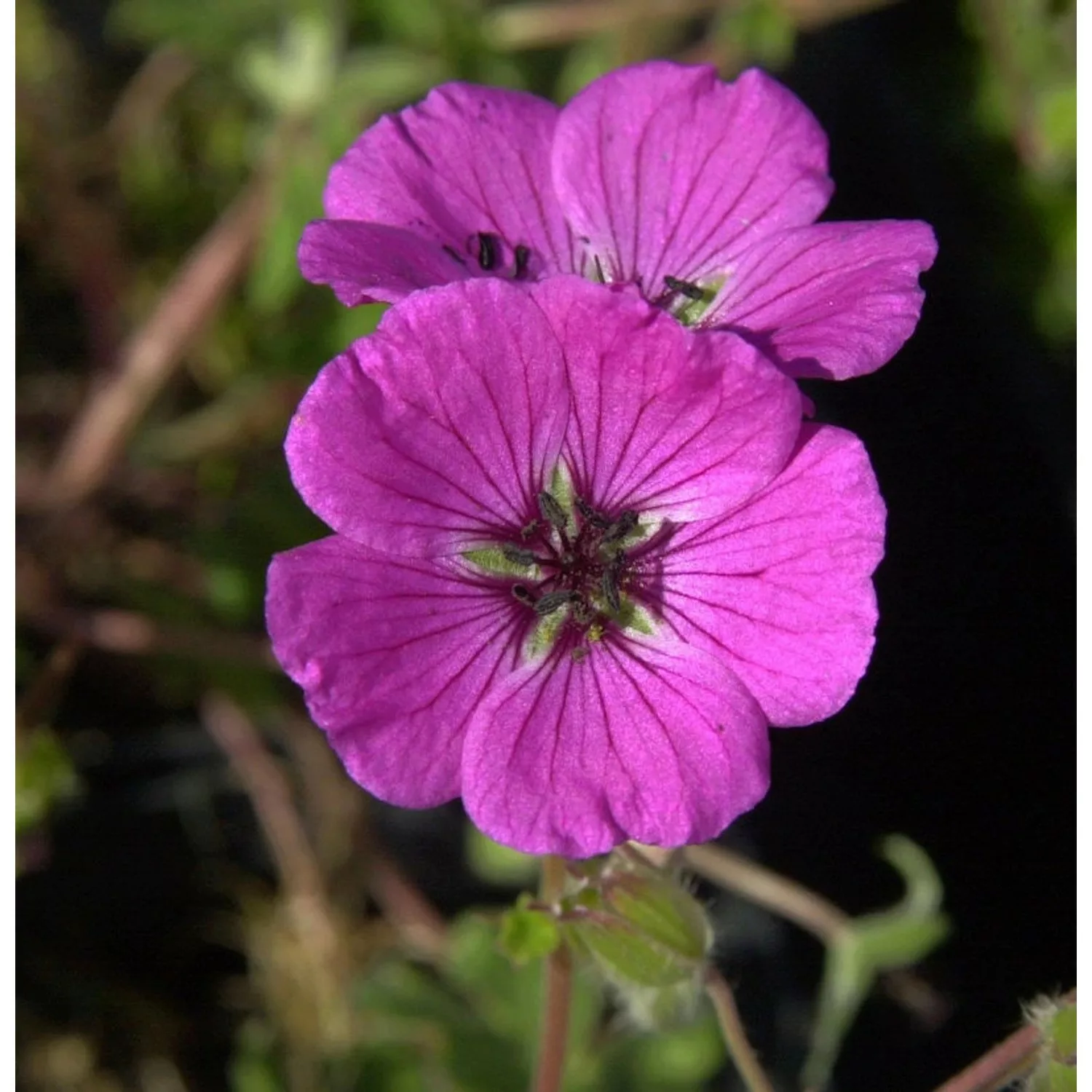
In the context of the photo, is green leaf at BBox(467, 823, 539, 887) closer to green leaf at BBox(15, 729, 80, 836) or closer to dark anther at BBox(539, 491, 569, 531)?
green leaf at BBox(15, 729, 80, 836)

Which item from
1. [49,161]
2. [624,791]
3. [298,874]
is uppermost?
[49,161]

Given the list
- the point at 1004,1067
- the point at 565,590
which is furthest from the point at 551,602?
the point at 1004,1067

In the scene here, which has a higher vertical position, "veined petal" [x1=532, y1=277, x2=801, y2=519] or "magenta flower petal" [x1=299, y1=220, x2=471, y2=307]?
"magenta flower petal" [x1=299, y1=220, x2=471, y2=307]

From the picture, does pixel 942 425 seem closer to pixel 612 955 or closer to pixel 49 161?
pixel 612 955

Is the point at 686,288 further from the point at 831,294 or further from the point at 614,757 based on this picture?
the point at 614,757

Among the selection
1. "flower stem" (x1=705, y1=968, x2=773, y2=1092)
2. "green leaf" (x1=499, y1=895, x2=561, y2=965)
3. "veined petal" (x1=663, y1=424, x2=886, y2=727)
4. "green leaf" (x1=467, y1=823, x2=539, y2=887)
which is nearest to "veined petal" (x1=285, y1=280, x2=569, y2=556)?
"veined petal" (x1=663, y1=424, x2=886, y2=727)

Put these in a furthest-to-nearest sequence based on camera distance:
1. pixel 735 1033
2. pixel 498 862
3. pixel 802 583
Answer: pixel 498 862
pixel 735 1033
pixel 802 583

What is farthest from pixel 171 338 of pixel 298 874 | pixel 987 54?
pixel 987 54
